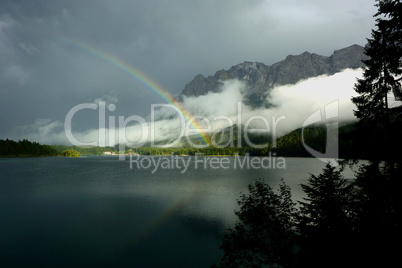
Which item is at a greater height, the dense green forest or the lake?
the dense green forest

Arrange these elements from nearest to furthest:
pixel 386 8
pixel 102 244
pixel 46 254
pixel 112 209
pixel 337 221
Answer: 1. pixel 386 8
2. pixel 337 221
3. pixel 46 254
4. pixel 102 244
5. pixel 112 209

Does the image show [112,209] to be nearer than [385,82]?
No

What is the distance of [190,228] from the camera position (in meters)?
32.8

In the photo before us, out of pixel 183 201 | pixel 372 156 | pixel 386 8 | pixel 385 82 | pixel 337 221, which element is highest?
pixel 386 8

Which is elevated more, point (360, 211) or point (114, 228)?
point (360, 211)

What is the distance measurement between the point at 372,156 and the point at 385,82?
24.3 ft

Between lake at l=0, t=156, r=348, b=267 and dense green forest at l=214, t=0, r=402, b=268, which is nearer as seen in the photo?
dense green forest at l=214, t=0, r=402, b=268

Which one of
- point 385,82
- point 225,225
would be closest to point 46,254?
point 225,225

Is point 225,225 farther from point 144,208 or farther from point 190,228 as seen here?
point 144,208

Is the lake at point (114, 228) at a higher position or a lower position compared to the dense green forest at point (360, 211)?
lower

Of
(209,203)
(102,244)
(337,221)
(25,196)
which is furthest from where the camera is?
(25,196)

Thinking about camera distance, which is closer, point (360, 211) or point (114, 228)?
point (360, 211)

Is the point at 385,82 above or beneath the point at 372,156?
above

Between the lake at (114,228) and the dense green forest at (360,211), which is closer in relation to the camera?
the dense green forest at (360,211)
